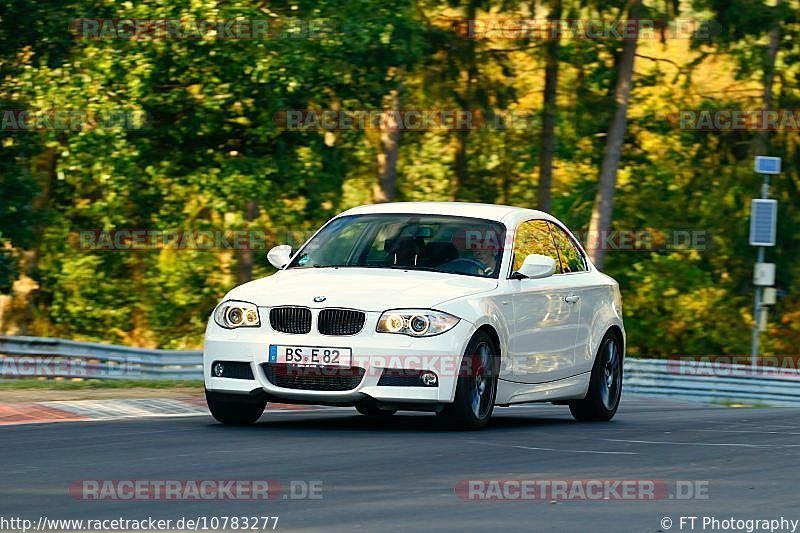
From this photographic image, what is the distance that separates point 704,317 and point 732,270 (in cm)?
152

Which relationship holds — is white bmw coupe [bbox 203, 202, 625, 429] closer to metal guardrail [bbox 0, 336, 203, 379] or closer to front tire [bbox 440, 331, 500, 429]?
front tire [bbox 440, 331, 500, 429]

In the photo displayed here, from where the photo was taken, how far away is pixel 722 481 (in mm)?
9547

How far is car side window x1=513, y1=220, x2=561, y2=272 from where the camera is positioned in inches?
520

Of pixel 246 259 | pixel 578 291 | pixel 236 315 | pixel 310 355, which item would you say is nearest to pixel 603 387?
pixel 578 291

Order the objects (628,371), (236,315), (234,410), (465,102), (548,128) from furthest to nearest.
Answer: (548,128) < (465,102) < (628,371) < (234,410) < (236,315)

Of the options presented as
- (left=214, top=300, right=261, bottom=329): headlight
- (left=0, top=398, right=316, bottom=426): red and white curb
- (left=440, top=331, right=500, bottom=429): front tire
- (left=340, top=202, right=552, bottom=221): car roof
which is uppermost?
(left=340, top=202, right=552, bottom=221): car roof

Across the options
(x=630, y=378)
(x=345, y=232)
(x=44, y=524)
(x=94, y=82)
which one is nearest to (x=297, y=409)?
(x=345, y=232)

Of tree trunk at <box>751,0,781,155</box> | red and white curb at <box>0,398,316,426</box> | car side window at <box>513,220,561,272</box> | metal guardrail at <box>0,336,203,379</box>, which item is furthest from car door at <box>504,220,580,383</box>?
tree trunk at <box>751,0,781,155</box>

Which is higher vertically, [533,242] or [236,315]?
[533,242]

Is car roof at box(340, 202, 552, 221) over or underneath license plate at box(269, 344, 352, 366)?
over

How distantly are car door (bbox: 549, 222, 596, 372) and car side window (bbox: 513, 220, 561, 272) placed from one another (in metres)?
0.14

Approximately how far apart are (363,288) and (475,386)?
1.05 m

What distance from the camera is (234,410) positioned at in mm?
12430

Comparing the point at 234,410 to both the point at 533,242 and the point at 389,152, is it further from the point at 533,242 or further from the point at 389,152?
the point at 389,152
